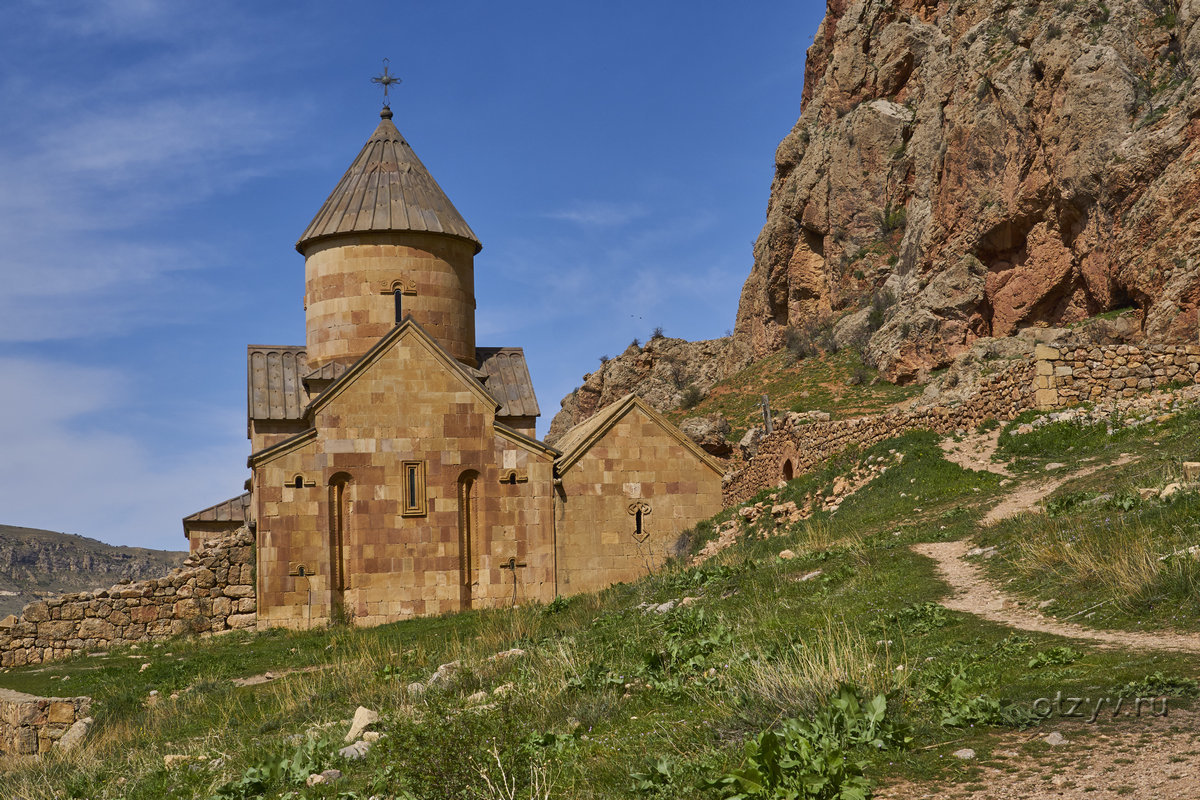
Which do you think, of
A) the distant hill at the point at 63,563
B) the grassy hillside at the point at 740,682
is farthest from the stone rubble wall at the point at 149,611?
the distant hill at the point at 63,563

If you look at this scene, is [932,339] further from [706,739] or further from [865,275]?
[706,739]

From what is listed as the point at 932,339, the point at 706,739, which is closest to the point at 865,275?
the point at 932,339

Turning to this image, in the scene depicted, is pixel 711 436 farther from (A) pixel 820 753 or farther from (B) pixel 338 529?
(A) pixel 820 753

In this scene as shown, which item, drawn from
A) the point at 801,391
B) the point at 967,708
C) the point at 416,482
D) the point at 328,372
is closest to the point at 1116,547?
the point at 967,708

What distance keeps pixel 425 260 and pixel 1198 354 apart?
47.7 ft

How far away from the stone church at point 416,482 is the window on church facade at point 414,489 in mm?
26

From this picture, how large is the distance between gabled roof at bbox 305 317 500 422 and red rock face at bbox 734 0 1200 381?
1402 centimetres

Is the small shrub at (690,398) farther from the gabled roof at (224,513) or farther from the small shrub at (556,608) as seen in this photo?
the small shrub at (556,608)

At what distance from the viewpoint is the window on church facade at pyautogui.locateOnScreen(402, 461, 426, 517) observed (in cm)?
2070

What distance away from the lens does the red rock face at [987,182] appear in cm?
2575

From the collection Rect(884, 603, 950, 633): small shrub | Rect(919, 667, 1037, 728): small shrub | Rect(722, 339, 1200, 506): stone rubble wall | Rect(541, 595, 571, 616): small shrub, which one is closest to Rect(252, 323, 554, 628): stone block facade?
Rect(541, 595, 571, 616): small shrub

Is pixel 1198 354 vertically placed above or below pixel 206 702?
above

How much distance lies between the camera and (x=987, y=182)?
33.1m

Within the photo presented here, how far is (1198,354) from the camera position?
18062mm
